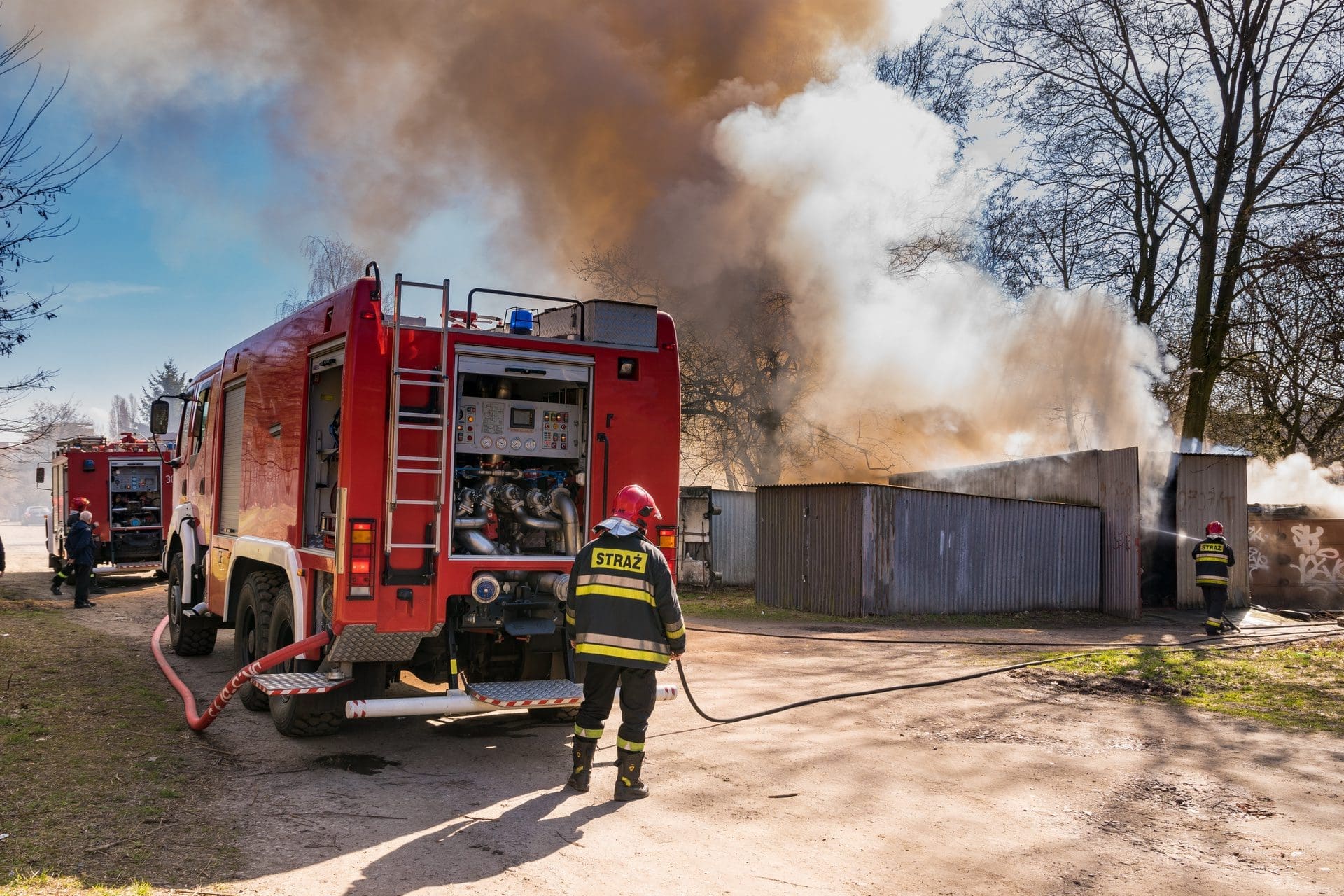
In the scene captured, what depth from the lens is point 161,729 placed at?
21.5 ft

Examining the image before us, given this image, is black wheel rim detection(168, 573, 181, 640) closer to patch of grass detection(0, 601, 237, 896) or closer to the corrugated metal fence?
patch of grass detection(0, 601, 237, 896)

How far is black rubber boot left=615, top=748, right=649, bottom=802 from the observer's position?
17.4ft

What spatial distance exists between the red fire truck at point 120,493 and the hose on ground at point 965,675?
14311 millimetres

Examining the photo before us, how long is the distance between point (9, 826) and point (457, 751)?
2509 millimetres

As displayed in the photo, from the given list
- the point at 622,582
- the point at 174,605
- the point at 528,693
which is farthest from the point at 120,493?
the point at 622,582

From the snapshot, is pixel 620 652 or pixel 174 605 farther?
pixel 174 605

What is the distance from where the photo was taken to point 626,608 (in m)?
5.41

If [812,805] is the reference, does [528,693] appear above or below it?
above

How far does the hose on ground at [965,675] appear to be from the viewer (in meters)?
7.09

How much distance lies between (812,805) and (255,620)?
435cm

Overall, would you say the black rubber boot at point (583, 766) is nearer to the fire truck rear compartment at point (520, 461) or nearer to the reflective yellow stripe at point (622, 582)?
the reflective yellow stripe at point (622, 582)

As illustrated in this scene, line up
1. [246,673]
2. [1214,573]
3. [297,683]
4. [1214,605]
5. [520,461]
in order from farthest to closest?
[1214,605], [1214,573], [520,461], [246,673], [297,683]

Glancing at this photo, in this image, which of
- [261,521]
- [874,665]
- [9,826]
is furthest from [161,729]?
[874,665]

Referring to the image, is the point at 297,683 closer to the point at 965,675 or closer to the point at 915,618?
the point at 965,675
